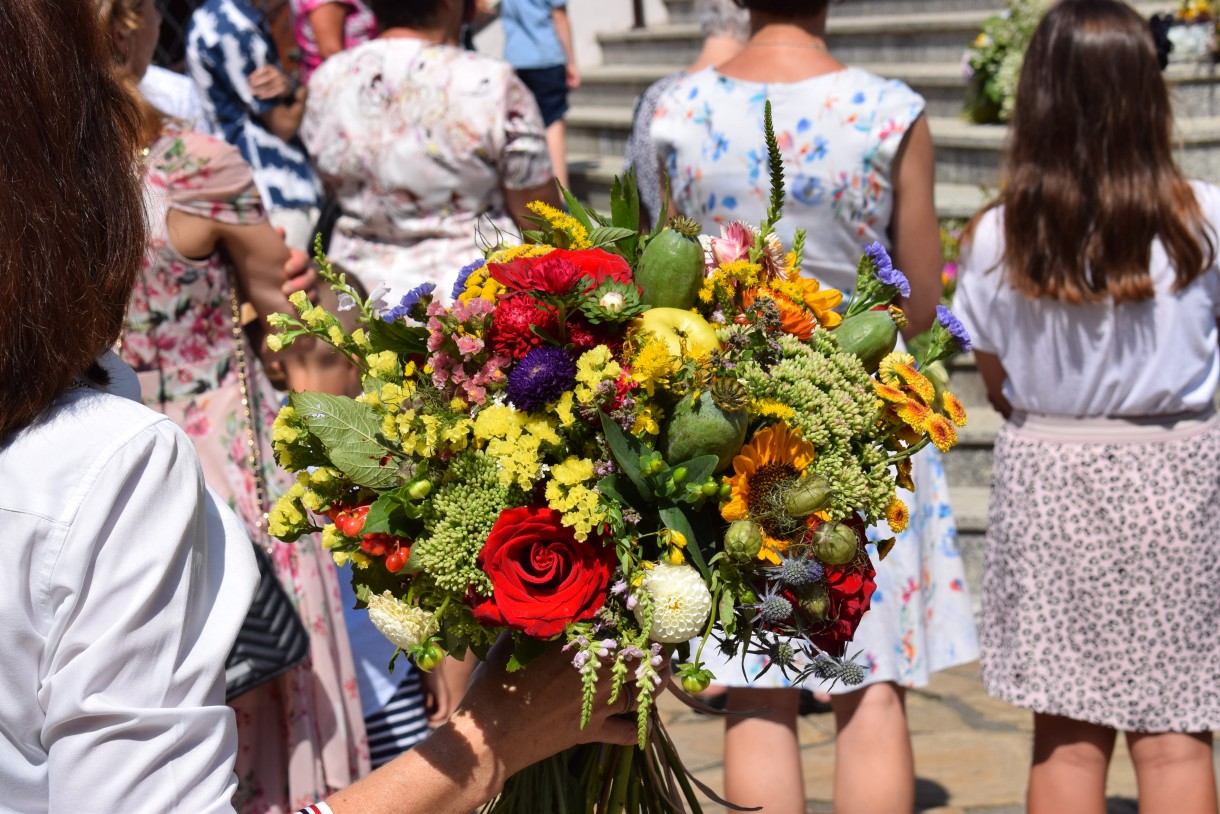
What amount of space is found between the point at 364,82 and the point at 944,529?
6.56 feet

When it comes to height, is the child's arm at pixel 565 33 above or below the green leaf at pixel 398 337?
below

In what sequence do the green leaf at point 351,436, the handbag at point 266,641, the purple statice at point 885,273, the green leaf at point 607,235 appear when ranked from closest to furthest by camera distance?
the green leaf at point 351,436, the green leaf at point 607,235, the purple statice at point 885,273, the handbag at point 266,641

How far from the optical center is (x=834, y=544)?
138cm

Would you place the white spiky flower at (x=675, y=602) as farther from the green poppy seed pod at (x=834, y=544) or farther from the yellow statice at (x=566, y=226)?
the yellow statice at (x=566, y=226)

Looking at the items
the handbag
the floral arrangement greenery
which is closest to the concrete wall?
the floral arrangement greenery

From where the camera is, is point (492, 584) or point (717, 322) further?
point (717, 322)

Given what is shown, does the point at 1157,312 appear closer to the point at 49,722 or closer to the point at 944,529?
the point at 944,529

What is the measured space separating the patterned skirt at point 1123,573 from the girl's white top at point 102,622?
7.80ft

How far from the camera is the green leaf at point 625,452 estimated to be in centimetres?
135

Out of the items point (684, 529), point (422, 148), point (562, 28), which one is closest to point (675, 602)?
point (684, 529)

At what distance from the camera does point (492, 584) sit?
136 centimetres

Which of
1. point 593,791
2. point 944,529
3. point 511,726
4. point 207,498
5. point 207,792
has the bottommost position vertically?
point 944,529

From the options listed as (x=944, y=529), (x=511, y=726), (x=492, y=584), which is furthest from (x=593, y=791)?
(x=944, y=529)

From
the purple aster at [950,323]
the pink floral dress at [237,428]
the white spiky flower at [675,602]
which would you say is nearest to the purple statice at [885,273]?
the purple aster at [950,323]
